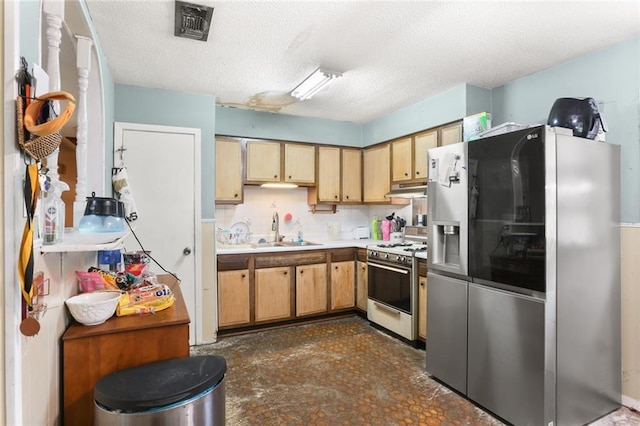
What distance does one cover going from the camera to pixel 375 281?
3771mm

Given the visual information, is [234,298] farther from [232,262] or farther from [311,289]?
[311,289]

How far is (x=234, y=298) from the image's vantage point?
358 centimetres

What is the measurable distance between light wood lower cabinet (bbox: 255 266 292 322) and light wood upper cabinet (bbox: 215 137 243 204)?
897 millimetres

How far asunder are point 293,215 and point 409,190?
1604mm

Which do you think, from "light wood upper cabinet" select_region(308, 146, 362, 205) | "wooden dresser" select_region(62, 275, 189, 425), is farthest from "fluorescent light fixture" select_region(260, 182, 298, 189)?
"wooden dresser" select_region(62, 275, 189, 425)

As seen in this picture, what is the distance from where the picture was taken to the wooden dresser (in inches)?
54.7

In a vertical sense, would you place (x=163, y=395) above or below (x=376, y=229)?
below

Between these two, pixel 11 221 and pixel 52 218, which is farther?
pixel 52 218

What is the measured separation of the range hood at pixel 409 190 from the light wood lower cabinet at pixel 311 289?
46.0 inches

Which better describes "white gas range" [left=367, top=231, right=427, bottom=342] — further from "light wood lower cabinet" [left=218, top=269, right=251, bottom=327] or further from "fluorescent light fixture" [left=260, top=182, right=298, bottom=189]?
"light wood lower cabinet" [left=218, top=269, right=251, bottom=327]

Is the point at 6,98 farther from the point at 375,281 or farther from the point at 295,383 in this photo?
the point at 375,281

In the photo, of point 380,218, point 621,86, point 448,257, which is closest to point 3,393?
point 448,257

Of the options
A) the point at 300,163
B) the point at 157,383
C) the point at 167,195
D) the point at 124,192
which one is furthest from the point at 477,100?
the point at 157,383

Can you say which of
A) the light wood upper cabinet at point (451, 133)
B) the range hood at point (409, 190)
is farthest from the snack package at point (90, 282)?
the light wood upper cabinet at point (451, 133)
